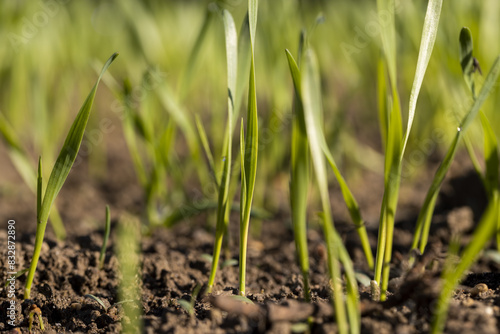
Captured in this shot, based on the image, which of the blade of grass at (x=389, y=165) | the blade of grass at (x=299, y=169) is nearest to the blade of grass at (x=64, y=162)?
the blade of grass at (x=299, y=169)

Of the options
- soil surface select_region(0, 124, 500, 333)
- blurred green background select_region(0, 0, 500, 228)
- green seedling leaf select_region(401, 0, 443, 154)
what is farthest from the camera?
blurred green background select_region(0, 0, 500, 228)

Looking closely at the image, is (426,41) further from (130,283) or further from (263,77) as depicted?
(263,77)

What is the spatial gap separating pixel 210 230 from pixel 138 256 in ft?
1.20

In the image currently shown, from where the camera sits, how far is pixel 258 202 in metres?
1.50

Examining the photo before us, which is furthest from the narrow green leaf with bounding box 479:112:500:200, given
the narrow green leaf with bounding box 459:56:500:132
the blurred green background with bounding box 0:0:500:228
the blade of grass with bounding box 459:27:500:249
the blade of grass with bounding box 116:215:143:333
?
the blade of grass with bounding box 116:215:143:333

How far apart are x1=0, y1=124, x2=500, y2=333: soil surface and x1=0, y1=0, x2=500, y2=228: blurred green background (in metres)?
0.19

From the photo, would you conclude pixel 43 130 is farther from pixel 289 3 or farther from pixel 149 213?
pixel 289 3

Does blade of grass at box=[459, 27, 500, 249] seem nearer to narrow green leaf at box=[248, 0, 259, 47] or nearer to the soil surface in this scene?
the soil surface

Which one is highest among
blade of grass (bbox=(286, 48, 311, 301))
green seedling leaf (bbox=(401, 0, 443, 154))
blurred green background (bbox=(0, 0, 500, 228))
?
blurred green background (bbox=(0, 0, 500, 228))

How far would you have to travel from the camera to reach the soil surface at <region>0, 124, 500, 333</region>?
59 cm

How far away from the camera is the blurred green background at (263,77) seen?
1.43 metres

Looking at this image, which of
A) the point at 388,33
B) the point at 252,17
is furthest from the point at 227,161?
the point at 388,33

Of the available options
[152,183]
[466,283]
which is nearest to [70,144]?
[152,183]

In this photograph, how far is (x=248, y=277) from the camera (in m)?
0.97
